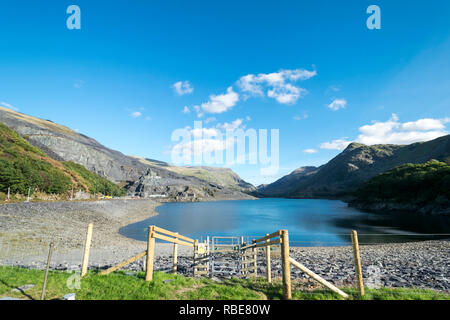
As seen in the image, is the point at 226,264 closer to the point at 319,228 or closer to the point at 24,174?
the point at 319,228

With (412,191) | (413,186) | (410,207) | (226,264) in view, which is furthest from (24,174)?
(413,186)

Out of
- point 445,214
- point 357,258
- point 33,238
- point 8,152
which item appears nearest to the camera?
point 357,258

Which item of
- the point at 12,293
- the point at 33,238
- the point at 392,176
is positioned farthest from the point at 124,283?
the point at 392,176

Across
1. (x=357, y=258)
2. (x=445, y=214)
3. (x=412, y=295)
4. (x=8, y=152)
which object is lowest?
(x=445, y=214)

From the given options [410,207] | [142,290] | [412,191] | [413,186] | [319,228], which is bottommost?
[319,228]

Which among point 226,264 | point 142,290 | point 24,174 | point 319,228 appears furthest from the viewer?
point 24,174

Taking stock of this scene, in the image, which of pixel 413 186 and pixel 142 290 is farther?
pixel 413 186

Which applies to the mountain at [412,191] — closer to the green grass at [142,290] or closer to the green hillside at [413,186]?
the green hillside at [413,186]

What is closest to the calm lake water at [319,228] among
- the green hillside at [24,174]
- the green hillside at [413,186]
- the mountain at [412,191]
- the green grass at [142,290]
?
the green grass at [142,290]
